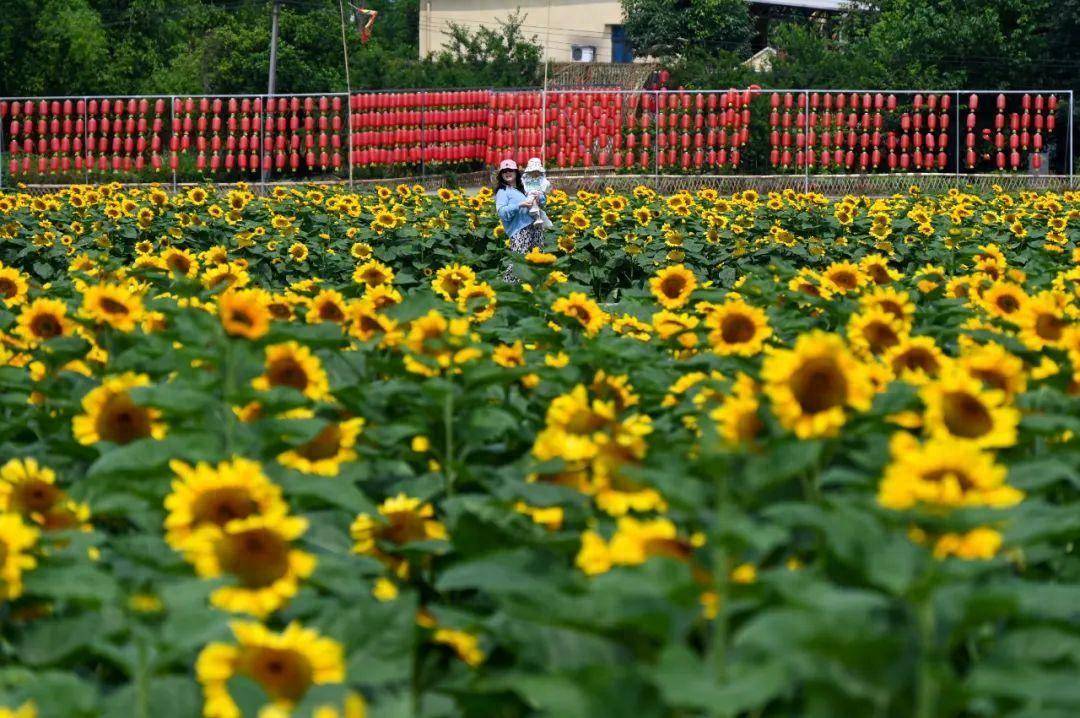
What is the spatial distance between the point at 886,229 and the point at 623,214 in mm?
2373

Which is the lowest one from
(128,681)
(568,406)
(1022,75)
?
(128,681)

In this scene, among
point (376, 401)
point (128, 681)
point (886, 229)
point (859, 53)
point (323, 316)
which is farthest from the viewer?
point (859, 53)

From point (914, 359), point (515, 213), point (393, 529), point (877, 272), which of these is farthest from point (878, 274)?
point (515, 213)

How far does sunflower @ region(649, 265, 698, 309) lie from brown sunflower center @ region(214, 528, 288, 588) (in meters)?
2.65

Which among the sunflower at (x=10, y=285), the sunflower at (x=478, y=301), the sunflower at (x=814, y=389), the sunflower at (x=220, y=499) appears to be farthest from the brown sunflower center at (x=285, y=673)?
the sunflower at (x=10, y=285)

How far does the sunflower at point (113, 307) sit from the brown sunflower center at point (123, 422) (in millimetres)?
670

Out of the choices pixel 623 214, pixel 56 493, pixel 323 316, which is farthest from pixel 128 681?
pixel 623 214

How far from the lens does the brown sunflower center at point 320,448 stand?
3074 millimetres

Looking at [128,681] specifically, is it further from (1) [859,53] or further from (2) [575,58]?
(2) [575,58]

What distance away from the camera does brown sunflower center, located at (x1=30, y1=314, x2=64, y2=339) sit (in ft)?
13.0

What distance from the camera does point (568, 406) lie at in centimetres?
300

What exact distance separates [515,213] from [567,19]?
151 feet

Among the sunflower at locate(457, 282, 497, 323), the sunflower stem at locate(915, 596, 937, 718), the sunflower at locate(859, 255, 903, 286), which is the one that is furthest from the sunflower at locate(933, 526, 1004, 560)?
the sunflower at locate(859, 255, 903, 286)

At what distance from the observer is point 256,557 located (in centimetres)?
241
